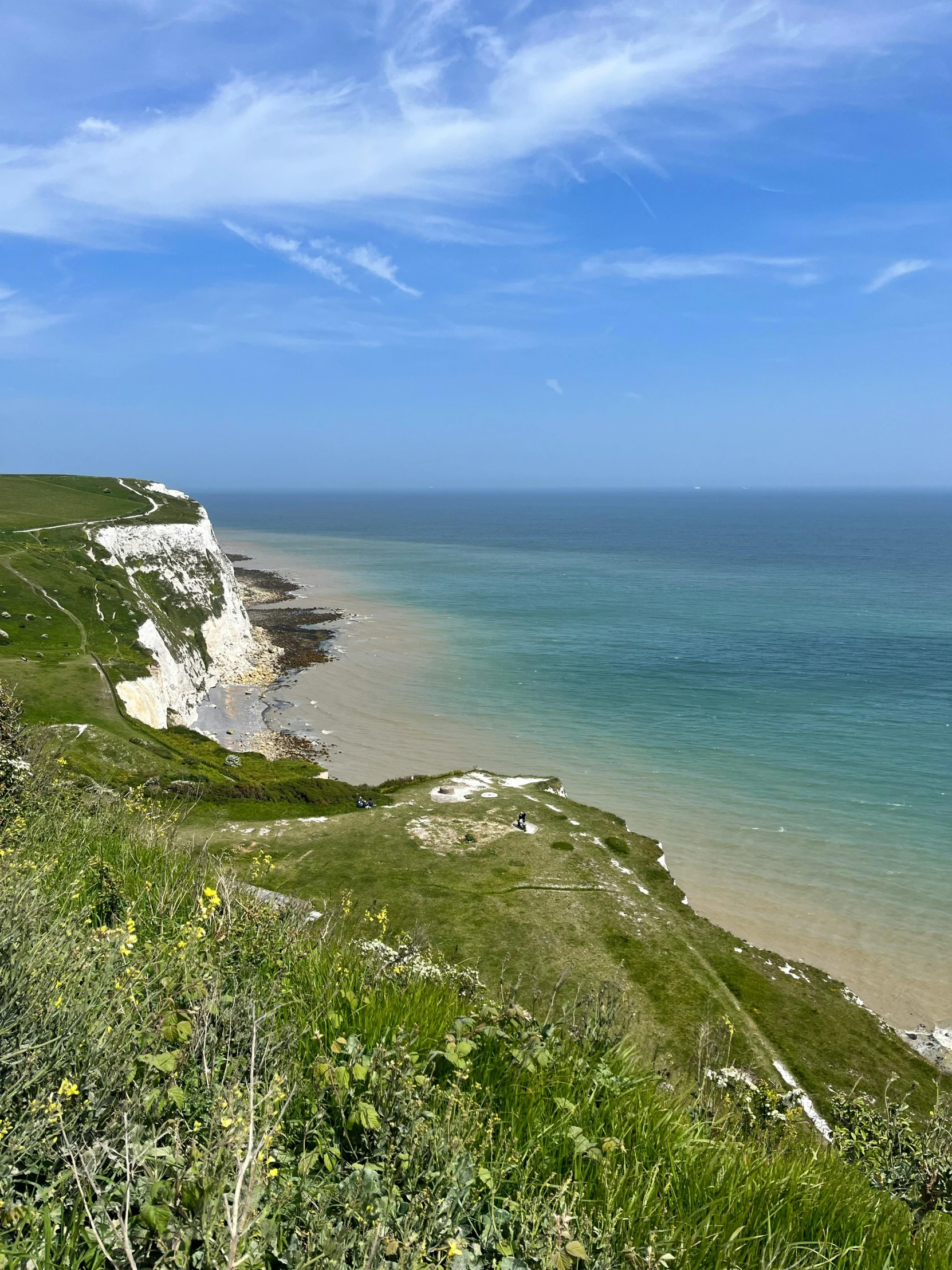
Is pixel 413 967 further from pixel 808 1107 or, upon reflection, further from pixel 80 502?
pixel 80 502

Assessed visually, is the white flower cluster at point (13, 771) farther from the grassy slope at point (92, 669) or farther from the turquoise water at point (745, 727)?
the turquoise water at point (745, 727)

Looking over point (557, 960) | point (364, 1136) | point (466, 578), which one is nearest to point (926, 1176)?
point (364, 1136)

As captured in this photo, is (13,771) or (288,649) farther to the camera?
(288,649)

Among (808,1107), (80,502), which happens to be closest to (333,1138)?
(808,1107)

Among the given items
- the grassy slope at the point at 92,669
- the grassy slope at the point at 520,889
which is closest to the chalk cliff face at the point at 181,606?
the grassy slope at the point at 92,669

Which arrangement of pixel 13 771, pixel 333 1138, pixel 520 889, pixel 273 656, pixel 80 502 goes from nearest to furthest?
pixel 333 1138, pixel 13 771, pixel 520 889, pixel 273 656, pixel 80 502

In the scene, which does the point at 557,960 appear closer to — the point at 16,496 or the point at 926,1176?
the point at 926,1176

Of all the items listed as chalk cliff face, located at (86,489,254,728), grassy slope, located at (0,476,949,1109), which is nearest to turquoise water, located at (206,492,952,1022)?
grassy slope, located at (0,476,949,1109)

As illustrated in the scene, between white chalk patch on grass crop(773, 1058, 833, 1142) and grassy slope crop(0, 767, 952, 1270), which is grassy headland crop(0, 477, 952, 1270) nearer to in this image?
grassy slope crop(0, 767, 952, 1270)
